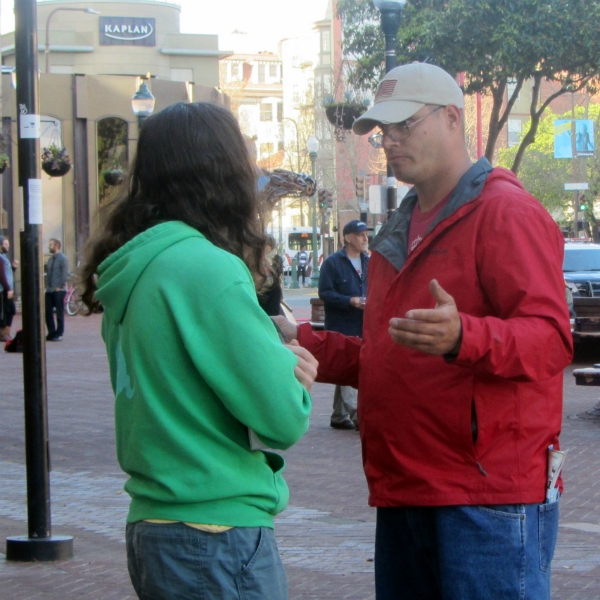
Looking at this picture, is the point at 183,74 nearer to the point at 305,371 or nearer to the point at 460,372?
the point at 460,372

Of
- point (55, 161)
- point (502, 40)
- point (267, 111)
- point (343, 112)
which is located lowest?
point (55, 161)

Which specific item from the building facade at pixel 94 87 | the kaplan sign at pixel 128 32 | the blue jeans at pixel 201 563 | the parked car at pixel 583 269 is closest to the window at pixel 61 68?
the building facade at pixel 94 87

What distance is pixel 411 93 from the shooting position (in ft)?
9.41

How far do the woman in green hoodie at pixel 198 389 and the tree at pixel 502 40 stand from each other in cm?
2042

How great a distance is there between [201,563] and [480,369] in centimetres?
77

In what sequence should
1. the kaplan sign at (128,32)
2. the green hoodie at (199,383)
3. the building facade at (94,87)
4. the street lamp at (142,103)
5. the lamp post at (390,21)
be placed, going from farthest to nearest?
1. the kaplan sign at (128,32)
2. the building facade at (94,87)
3. the street lamp at (142,103)
4. the lamp post at (390,21)
5. the green hoodie at (199,383)

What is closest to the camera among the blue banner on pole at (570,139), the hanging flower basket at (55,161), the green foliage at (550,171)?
the hanging flower basket at (55,161)

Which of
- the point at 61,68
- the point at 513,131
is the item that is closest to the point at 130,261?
the point at 61,68

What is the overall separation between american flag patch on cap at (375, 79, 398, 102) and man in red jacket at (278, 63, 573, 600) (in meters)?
0.01

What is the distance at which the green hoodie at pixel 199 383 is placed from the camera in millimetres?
2201

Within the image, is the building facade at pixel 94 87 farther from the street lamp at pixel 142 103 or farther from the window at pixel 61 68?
the street lamp at pixel 142 103

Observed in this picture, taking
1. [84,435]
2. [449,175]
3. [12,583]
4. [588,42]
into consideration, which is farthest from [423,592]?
[588,42]

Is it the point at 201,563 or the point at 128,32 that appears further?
the point at 128,32

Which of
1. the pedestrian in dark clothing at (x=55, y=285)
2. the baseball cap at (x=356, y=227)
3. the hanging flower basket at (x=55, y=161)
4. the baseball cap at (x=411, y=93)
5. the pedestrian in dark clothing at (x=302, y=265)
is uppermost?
the hanging flower basket at (x=55, y=161)
